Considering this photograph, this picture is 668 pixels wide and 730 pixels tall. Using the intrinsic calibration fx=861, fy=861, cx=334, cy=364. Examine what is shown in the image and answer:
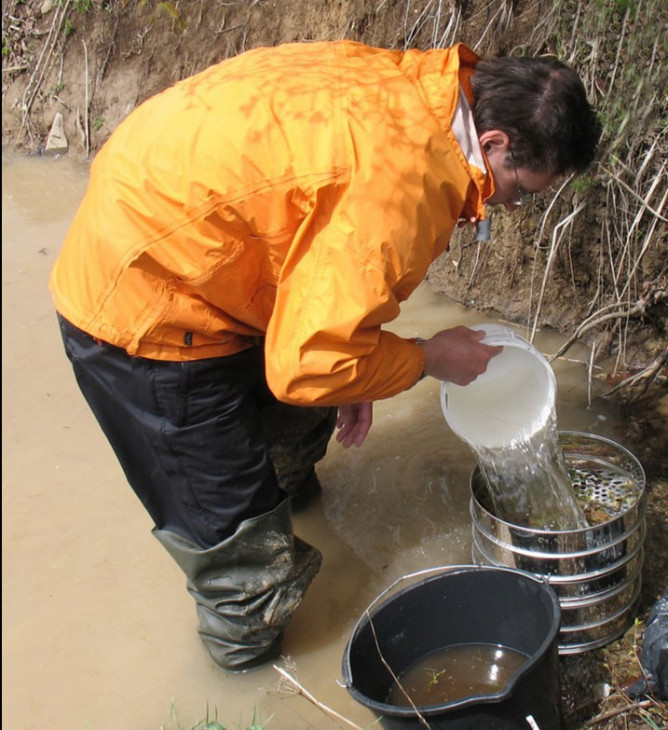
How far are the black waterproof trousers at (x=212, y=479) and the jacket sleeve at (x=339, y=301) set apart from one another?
14.5 inches

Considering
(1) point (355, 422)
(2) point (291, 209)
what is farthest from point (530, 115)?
(1) point (355, 422)

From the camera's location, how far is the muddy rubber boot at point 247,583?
2326mm

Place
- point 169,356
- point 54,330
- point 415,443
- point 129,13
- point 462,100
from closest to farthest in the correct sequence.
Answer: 1. point 462,100
2. point 169,356
3. point 415,443
4. point 54,330
5. point 129,13

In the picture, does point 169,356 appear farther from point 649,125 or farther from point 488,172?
point 649,125

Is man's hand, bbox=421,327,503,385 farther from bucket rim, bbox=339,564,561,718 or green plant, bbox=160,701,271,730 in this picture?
green plant, bbox=160,701,271,730

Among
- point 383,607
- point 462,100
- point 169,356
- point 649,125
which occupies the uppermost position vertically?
point 462,100

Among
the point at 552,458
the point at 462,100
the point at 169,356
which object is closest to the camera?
the point at 462,100

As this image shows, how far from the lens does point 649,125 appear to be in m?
2.98

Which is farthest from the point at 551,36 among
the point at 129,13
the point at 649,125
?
the point at 129,13

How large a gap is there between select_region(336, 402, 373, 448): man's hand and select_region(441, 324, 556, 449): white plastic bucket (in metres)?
0.23

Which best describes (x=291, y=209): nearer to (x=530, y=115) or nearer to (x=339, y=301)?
(x=339, y=301)

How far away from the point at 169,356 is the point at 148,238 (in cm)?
32

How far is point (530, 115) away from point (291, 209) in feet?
1.84

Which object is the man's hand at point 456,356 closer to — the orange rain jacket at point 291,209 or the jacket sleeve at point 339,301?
the orange rain jacket at point 291,209
